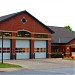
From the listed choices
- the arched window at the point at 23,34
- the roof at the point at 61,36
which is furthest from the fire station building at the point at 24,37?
the roof at the point at 61,36

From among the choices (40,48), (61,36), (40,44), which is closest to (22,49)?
(40,48)

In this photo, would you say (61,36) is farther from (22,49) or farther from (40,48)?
(22,49)

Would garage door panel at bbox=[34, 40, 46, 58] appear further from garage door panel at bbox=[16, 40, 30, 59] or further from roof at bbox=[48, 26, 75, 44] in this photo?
roof at bbox=[48, 26, 75, 44]

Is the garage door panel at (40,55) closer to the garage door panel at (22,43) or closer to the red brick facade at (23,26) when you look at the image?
the red brick facade at (23,26)

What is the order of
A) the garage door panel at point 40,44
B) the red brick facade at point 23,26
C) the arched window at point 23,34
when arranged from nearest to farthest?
the red brick facade at point 23,26, the arched window at point 23,34, the garage door panel at point 40,44

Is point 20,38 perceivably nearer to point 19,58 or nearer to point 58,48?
point 19,58

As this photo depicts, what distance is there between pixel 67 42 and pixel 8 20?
1571cm

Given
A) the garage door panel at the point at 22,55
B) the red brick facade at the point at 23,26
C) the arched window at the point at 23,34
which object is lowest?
the garage door panel at the point at 22,55

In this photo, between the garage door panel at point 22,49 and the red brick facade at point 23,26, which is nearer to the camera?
the red brick facade at point 23,26

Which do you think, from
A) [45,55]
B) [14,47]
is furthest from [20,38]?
[45,55]

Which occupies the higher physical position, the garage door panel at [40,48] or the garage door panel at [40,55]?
the garage door panel at [40,48]

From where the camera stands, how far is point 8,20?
49.5 meters

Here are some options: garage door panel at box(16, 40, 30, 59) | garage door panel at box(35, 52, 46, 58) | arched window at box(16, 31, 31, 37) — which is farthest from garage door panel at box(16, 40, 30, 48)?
garage door panel at box(35, 52, 46, 58)

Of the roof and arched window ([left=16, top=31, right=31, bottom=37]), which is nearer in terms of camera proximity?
arched window ([left=16, top=31, right=31, bottom=37])
